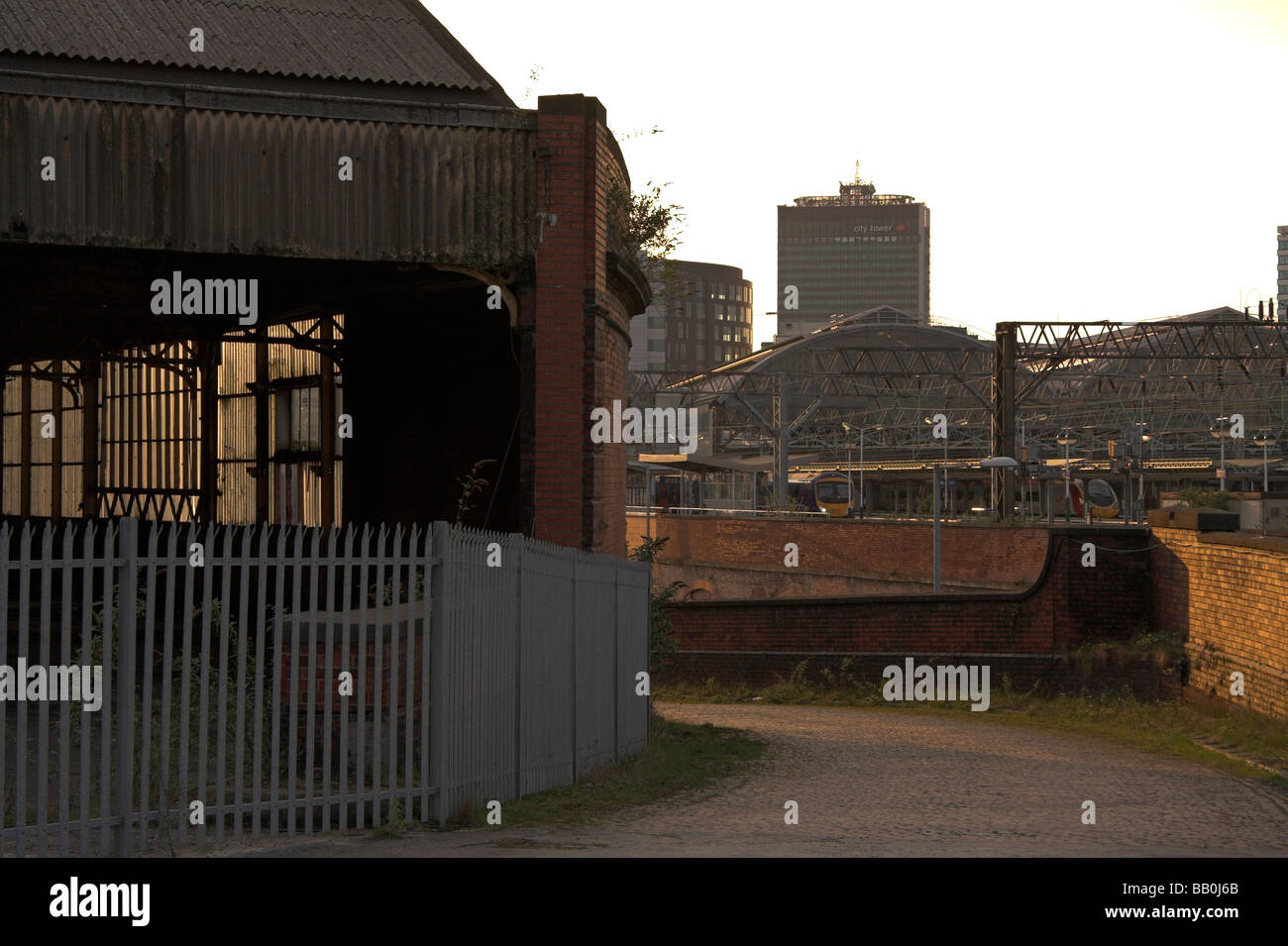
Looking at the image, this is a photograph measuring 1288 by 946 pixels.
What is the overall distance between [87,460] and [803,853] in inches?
876

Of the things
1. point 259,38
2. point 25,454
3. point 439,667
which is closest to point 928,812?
point 439,667

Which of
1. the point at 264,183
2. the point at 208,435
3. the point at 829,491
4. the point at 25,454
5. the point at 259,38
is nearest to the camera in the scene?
the point at 264,183

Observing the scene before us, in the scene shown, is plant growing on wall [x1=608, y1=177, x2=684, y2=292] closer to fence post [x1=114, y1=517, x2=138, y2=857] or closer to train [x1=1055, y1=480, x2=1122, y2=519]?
fence post [x1=114, y1=517, x2=138, y2=857]

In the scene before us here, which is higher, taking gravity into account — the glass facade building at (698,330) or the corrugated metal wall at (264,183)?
the glass facade building at (698,330)

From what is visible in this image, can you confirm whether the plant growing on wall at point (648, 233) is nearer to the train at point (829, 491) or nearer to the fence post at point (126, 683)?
the fence post at point (126, 683)

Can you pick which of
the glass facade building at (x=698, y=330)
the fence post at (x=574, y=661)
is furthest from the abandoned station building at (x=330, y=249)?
the glass facade building at (x=698, y=330)

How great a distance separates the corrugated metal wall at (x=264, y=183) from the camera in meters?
12.8

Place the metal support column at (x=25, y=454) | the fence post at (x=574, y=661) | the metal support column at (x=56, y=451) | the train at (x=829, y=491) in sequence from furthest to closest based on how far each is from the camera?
1. the train at (x=829, y=491)
2. the metal support column at (x=25, y=454)
3. the metal support column at (x=56, y=451)
4. the fence post at (x=574, y=661)

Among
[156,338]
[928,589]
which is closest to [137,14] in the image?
[156,338]

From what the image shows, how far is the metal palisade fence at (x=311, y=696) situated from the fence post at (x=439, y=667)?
12 mm

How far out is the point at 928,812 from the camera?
406 inches

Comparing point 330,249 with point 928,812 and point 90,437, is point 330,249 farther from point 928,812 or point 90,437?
point 90,437
